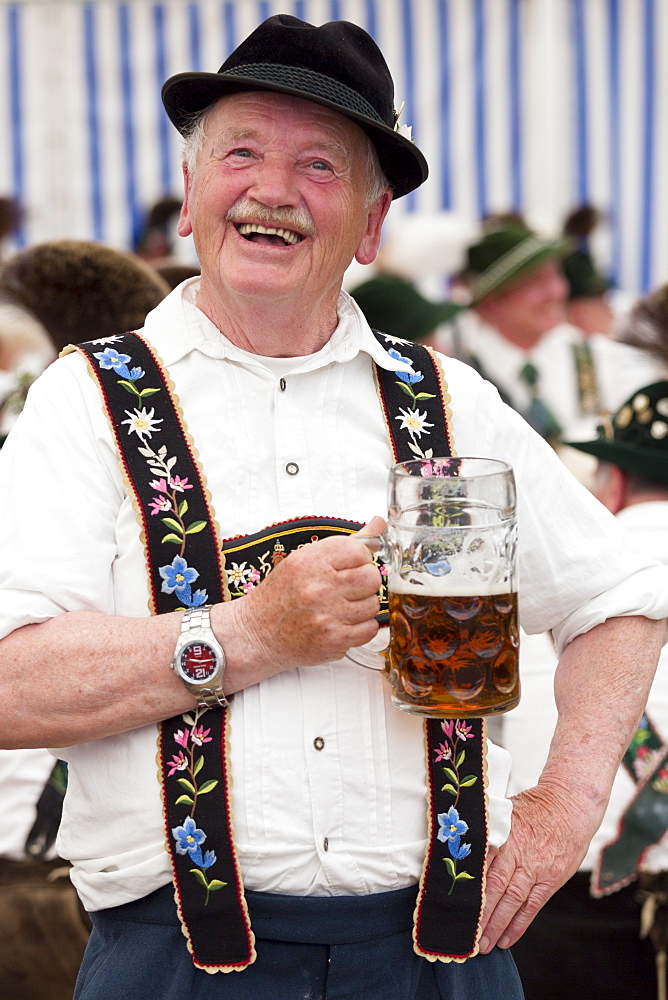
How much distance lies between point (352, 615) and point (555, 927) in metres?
1.38

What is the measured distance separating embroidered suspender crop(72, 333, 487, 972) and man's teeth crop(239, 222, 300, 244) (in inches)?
8.4

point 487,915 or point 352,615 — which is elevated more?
point 352,615

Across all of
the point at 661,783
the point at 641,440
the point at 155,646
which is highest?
the point at 155,646

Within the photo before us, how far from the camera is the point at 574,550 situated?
6.03 ft

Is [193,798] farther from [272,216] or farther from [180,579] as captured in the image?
[272,216]

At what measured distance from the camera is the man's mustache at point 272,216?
1688 millimetres

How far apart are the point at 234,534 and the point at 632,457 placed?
1.50 m

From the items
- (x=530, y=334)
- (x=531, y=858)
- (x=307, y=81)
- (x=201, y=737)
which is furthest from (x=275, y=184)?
(x=530, y=334)

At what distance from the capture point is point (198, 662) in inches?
58.3

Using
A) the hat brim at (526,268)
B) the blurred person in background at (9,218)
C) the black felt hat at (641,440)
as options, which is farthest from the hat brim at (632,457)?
the blurred person in background at (9,218)

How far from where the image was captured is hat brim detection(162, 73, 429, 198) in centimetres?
165

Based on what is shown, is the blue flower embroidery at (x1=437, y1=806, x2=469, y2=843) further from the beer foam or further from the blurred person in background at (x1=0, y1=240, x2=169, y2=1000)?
the blurred person in background at (x1=0, y1=240, x2=169, y2=1000)

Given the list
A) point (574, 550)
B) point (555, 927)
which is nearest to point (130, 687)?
point (574, 550)

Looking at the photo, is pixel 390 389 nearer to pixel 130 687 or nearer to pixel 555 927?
pixel 130 687
